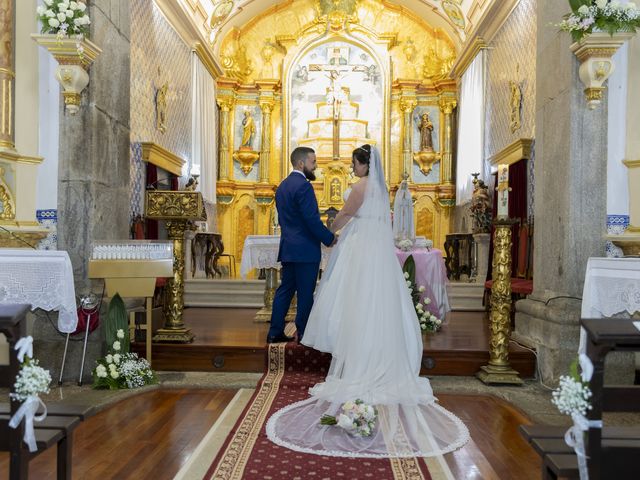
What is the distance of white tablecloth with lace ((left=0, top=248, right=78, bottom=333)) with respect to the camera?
4.42 meters

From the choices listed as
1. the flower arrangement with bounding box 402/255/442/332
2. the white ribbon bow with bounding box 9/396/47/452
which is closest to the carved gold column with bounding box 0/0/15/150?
the white ribbon bow with bounding box 9/396/47/452

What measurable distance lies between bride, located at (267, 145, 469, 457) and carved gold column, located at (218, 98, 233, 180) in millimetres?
9368

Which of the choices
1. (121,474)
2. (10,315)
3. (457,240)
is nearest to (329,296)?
(121,474)

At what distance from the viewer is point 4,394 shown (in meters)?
4.71

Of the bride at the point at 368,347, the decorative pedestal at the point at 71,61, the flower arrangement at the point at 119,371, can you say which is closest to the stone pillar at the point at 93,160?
the decorative pedestal at the point at 71,61

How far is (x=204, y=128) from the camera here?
12680 mm

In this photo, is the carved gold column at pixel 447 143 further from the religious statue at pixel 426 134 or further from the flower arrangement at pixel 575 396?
the flower arrangement at pixel 575 396

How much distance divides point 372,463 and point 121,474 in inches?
51.6

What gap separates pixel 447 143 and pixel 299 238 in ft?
30.2

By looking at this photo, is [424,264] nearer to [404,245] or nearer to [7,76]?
[404,245]

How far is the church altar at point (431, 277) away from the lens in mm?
6887

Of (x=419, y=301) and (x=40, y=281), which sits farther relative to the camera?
(x=419, y=301)

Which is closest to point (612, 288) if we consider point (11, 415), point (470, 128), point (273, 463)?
point (273, 463)

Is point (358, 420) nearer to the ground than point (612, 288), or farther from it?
nearer to the ground
